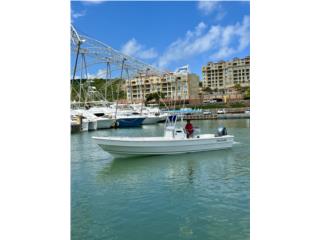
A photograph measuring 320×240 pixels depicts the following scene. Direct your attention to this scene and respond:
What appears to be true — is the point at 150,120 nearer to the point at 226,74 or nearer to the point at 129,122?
the point at 129,122

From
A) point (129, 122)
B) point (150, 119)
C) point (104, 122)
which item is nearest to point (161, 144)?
point (104, 122)

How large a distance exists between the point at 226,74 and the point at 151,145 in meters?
105

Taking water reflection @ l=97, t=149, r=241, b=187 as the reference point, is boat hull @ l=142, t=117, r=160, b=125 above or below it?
above

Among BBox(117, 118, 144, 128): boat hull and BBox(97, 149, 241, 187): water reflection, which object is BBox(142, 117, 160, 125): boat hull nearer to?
BBox(117, 118, 144, 128): boat hull

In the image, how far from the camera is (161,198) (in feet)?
28.3

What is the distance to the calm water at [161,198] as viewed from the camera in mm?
6406

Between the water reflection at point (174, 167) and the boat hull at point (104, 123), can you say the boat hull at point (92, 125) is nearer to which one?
the boat hull at point (104, 123)

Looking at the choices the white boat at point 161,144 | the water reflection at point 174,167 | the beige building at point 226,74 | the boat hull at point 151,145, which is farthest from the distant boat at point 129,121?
the beige building at point 226,74

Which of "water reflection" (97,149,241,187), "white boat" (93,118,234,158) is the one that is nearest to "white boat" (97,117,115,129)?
"white boat" (93,118,234,158)

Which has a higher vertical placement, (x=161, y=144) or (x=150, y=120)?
(x=150, y=120)

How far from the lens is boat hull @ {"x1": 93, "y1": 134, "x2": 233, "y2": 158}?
14.5m

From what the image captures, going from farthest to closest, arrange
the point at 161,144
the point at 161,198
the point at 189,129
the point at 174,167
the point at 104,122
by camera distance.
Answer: the point at 104,122
the point at 189,129
the point at 161,144
the point at 174,167
the point at 161,198

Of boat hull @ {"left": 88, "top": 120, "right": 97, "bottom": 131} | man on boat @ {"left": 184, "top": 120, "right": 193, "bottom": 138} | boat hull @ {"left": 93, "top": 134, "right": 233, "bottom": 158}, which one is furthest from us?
boat hull @ {"left": 88, "top": 120, "right": 97, "bottom": 131}
